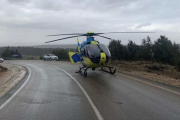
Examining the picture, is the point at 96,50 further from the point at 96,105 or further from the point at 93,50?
the point at 96,105

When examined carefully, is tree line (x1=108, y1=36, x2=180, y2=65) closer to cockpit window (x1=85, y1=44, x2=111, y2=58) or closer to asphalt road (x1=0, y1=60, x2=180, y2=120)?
cockpit window (x1=85, y1=44, x2=111, y2=58)

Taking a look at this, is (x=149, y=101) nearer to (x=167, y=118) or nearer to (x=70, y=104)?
(x=167, y=118)

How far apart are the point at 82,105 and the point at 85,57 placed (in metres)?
10.7

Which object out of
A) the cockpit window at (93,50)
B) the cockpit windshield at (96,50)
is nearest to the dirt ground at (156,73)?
the cockpit windshield at (96,50)

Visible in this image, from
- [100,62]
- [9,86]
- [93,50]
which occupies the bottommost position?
[9,86]

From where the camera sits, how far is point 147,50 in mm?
45406

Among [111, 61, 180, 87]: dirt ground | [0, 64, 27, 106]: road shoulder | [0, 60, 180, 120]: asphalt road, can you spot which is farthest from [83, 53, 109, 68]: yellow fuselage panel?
[0, 60, 180, 120]: asphalt road

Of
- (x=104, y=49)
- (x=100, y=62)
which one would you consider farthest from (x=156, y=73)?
(x=100, y=62)

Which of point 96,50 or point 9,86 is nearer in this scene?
point 9,86

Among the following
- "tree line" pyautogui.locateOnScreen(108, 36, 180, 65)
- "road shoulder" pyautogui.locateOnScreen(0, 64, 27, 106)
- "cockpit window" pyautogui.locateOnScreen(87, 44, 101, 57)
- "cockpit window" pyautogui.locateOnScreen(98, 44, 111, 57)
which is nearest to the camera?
"road shoulder" pyautogui.locateOnScreen(0, 64, 27, 106)

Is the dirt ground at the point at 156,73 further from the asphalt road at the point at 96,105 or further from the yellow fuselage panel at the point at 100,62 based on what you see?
the asphalt road at the point at 96,105

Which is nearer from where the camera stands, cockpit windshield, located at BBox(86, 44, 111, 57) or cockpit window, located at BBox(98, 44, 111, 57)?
cockpit windshield, located at BBox(86, 44, 111, 57)

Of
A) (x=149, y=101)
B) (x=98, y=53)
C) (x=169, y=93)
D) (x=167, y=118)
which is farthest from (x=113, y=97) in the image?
(x=98, y=53)

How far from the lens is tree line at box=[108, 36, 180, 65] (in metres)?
43.2
